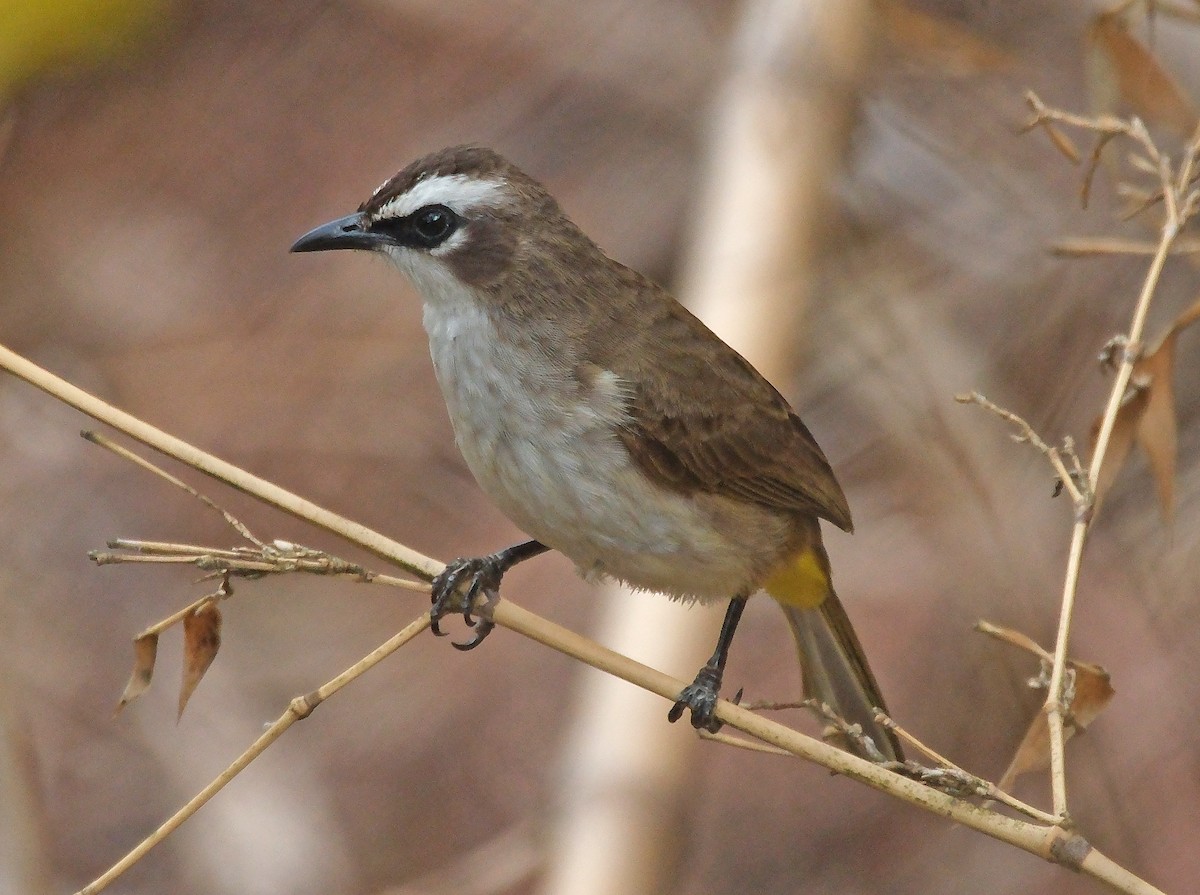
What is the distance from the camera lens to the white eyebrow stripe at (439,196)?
2.98 m

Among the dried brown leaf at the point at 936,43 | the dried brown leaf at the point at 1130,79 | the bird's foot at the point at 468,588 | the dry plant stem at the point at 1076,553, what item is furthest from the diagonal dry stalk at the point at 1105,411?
the dried brown leaf at the point at 936,43

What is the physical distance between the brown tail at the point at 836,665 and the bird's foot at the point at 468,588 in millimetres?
845

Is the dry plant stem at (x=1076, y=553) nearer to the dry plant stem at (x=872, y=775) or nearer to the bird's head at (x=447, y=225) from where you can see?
the dry plant stem at (x=872, y=775)

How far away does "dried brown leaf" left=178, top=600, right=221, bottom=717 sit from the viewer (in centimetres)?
224

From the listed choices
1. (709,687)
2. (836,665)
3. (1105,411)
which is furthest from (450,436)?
(1105,411)

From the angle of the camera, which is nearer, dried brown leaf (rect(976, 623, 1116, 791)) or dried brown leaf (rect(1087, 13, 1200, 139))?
dried brown leaf (rect(976, 623, 1116, 791))

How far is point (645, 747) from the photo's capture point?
11.9ft

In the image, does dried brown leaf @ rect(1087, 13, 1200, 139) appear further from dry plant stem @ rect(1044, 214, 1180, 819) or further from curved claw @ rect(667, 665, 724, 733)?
curved claw @ rect(667, 665, 724, 733)

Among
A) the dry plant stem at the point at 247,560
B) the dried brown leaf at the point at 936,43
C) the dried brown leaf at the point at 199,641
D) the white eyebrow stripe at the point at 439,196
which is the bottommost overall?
the dried brown leaf at the point at 199,641

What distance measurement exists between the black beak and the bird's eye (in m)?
0.08

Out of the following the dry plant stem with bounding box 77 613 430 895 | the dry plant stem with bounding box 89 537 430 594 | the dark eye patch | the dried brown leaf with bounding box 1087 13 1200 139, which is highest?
the dried brown leaf with bounding box 1087 13 1200 139

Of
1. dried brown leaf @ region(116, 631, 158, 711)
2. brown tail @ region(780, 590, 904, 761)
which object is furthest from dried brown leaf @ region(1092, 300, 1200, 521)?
dried brown leaf @ region(116, 631, 158, 711)

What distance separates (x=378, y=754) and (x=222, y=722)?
0.70 metres

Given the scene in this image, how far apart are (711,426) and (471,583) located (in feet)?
2.15
